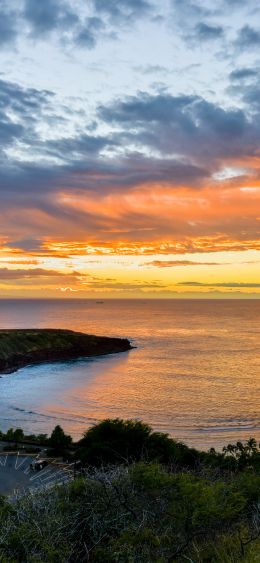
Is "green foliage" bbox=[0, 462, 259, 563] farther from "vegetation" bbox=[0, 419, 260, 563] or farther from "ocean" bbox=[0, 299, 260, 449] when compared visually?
"ocean" bbox=[0, 299, 260, 449]

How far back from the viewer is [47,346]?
398 feet

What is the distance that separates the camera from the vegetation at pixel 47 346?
360 ft

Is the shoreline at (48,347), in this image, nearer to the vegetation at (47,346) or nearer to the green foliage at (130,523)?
the vegetation at (47,346)

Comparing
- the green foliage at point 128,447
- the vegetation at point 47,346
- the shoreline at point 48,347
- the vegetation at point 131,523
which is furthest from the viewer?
the vegetation at point 47,346

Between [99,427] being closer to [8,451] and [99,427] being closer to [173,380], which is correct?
[8,451]

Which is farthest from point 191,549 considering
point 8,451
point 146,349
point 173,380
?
point 146,349

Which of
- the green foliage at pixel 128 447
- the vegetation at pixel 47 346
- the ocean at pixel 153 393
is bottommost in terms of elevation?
the ocean at pixel 153 393

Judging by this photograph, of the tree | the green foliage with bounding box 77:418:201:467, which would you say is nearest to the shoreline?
the tree

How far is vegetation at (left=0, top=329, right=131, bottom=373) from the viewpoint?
360 feet

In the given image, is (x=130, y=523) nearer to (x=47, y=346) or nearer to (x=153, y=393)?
(x=153, y=393)

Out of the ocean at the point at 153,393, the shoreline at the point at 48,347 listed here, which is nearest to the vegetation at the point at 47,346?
the shoreline at the point at 48,347

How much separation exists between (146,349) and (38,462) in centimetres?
9120

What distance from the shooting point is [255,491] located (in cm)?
2062

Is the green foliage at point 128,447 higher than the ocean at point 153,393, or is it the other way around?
the green foliage at point 128,447
